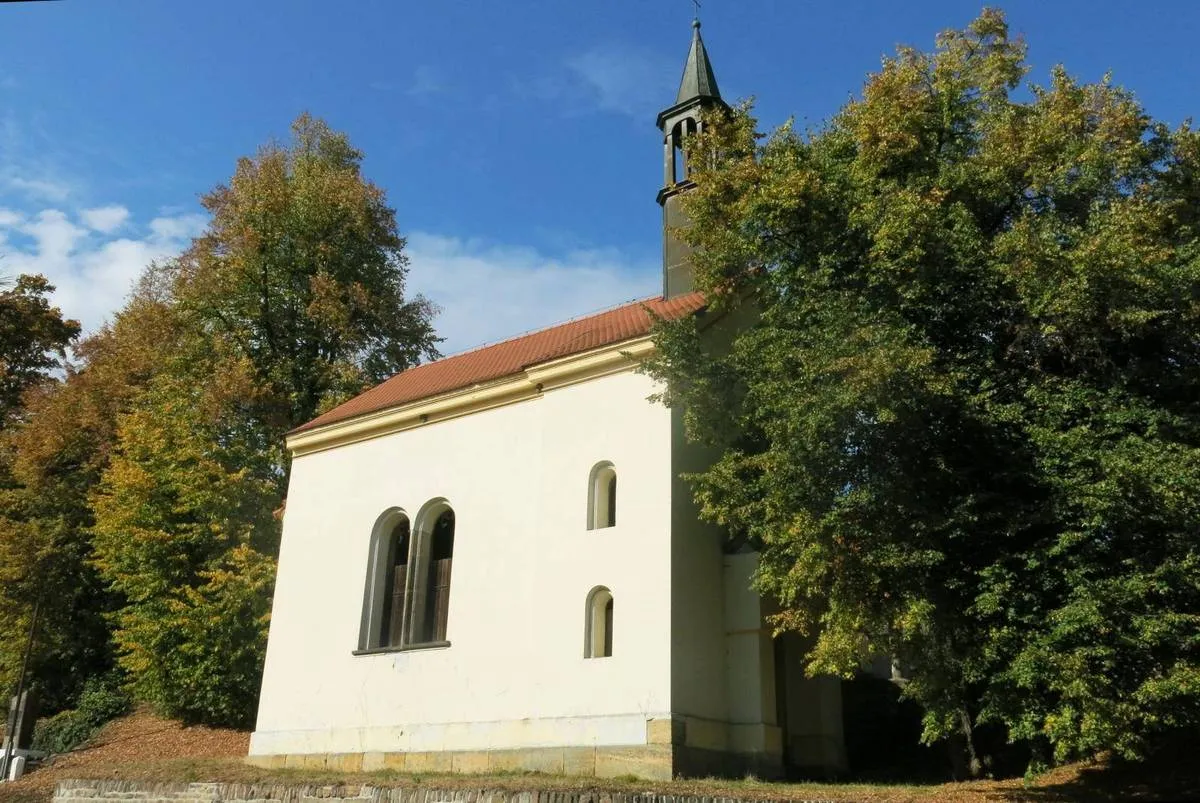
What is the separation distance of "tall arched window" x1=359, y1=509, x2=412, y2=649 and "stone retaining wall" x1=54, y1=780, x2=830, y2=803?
4142 mm

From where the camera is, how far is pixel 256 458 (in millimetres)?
28891

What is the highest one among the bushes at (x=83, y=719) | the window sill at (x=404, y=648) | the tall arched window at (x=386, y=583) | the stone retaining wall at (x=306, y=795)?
the tall arched window at (x=386, y=583)

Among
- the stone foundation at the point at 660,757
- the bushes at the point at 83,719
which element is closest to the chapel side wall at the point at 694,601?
the stone foundation at the point at 660,757

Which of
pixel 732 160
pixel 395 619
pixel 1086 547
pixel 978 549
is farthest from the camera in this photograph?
pixel 395 619

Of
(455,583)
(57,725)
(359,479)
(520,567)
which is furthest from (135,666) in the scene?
(520,567)

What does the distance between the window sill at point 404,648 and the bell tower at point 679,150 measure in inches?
371

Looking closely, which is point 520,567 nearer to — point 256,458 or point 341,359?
point 256,458

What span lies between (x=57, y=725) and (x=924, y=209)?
89.4 ft

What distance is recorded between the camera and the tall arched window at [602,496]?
1841cm

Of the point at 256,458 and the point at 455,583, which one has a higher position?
the point at 256,458

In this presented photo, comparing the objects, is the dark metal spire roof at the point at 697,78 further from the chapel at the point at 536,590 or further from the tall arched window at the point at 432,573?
the tall arched window at the point at 432,573

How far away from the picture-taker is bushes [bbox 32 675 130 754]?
90.2ft

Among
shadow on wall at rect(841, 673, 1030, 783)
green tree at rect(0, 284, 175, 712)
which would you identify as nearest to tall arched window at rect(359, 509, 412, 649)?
shadow on wall at rect(841, 673, 1030, 783)

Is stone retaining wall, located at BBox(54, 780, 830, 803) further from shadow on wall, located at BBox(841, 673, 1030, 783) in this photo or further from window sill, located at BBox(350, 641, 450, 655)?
shadow on wall, located at BBox(841, 673, 1030, 783)
